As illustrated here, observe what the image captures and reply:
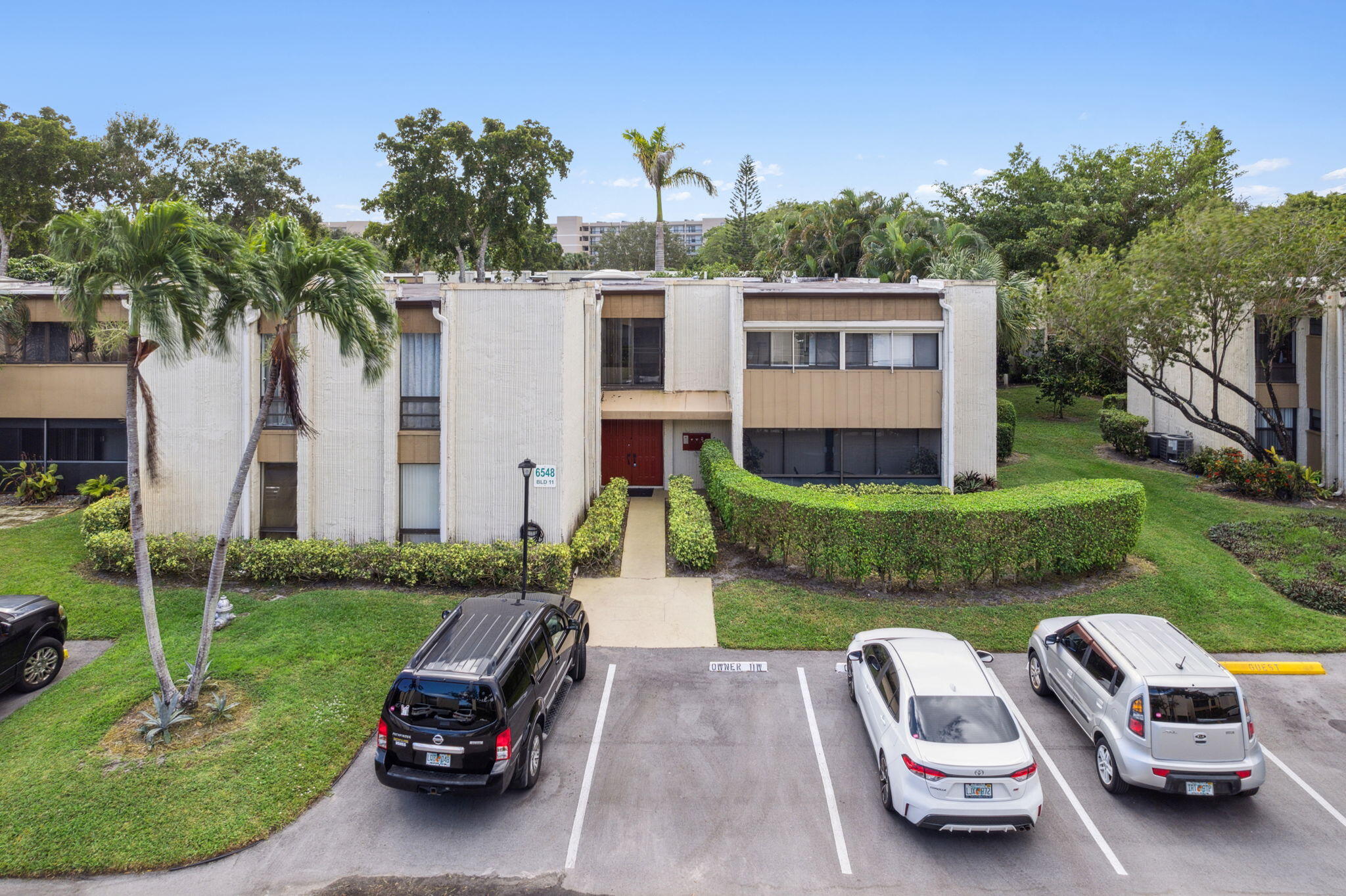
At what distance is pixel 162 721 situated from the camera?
9.44 metres

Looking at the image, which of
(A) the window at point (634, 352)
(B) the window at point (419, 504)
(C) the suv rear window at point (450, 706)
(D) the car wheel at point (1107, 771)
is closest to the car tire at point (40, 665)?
(B) the window at point (419, 504)

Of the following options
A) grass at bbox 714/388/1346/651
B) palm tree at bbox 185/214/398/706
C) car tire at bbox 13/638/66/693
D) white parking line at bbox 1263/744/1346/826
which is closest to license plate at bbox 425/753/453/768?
palm tree at bbox 185/214/398/706

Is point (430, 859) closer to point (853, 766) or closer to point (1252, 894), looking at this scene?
point (853, 766)

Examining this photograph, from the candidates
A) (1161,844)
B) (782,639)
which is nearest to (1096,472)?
(782,639)

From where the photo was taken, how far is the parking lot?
742 cm

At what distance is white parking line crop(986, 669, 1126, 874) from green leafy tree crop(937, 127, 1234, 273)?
114ft

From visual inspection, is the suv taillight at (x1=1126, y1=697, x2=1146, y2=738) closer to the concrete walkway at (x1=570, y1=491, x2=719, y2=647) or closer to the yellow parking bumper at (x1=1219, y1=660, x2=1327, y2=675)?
the yellow parking bumper at (x1=1219, y1=660, x2=1327, y2=675)

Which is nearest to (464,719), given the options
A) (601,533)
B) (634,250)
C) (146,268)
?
(146,268)

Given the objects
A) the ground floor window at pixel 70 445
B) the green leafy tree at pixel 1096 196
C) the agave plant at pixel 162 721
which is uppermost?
the green leafy tree at pixel 1096 196

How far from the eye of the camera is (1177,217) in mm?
21281

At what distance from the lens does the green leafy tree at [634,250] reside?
3103 inches

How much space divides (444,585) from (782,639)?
6.56 m

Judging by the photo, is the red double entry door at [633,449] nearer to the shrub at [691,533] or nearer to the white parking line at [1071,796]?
the shrub at [691,533]

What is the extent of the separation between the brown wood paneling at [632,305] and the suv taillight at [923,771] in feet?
52.6
